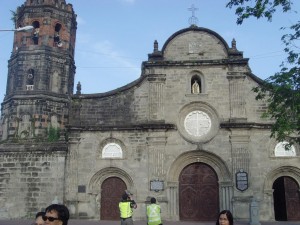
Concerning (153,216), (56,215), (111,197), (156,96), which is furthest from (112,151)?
(56,215)

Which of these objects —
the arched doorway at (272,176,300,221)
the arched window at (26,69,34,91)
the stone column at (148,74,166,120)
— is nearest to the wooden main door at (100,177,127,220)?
the stone column at (148,74,166,120)

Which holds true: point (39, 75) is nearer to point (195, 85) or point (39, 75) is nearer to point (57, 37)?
point (57, 37)

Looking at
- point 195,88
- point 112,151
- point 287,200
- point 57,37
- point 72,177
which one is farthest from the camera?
point 57,37

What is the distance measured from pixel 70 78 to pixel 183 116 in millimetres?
11662

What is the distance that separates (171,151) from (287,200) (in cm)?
661

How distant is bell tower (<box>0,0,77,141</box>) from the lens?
90.4 feet

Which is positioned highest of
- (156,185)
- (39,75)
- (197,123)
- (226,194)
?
(39,75)

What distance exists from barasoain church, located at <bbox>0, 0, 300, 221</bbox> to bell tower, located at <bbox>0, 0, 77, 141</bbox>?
4803 millimetres

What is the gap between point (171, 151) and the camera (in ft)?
69.7

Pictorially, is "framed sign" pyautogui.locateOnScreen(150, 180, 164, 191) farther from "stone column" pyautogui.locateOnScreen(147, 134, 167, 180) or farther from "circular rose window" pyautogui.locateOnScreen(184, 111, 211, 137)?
"circular rose window" pyautogui.locateOnScreen(184, 111, 211, 137)

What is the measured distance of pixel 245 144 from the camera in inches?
827

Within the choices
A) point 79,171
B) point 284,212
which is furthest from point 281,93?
point 79,171

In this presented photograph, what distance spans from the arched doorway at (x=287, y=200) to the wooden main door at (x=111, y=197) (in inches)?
337

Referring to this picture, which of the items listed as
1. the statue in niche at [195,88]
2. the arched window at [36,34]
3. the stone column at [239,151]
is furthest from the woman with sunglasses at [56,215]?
the arched window at [36,34]
